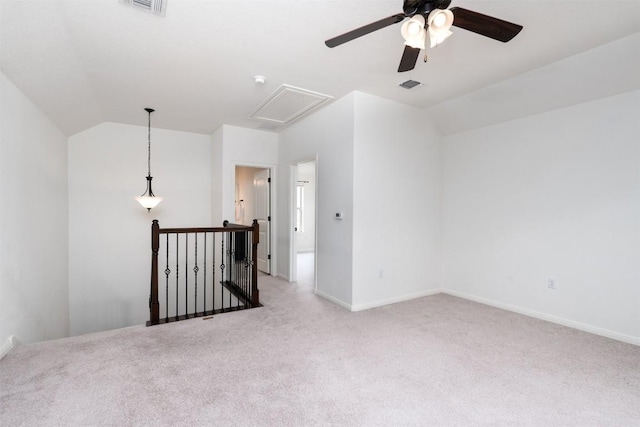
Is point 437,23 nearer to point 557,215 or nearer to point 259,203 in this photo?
point 557,215

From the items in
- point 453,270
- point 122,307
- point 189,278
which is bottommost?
point 122,307

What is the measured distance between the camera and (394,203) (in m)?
4.03

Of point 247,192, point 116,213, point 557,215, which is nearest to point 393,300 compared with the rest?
point 557,215

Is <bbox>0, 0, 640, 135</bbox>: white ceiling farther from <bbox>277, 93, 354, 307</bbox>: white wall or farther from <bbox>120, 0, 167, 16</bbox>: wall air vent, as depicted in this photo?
<bbox>277, 93, 354, 307</bbox>: white wall

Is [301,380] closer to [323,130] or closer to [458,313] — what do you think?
[458,313]

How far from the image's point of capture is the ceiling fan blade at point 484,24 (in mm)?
1592

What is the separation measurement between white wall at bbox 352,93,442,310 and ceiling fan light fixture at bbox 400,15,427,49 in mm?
1990

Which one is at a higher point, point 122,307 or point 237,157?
point 237,157

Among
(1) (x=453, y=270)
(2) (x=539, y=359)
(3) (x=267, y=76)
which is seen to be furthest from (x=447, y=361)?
(3) (x=267, y=76)

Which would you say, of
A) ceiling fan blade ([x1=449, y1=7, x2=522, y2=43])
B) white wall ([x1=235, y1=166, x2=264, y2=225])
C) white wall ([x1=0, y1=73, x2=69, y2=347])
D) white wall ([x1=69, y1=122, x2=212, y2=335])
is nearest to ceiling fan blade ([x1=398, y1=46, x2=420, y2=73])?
ceiling fan blade ([x1=449, y1=7, x2=522, y2=43])

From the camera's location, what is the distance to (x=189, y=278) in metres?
5.48

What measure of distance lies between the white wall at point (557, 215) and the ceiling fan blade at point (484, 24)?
225cm

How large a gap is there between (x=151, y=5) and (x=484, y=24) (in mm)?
2181

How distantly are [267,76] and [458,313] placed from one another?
141 inches
